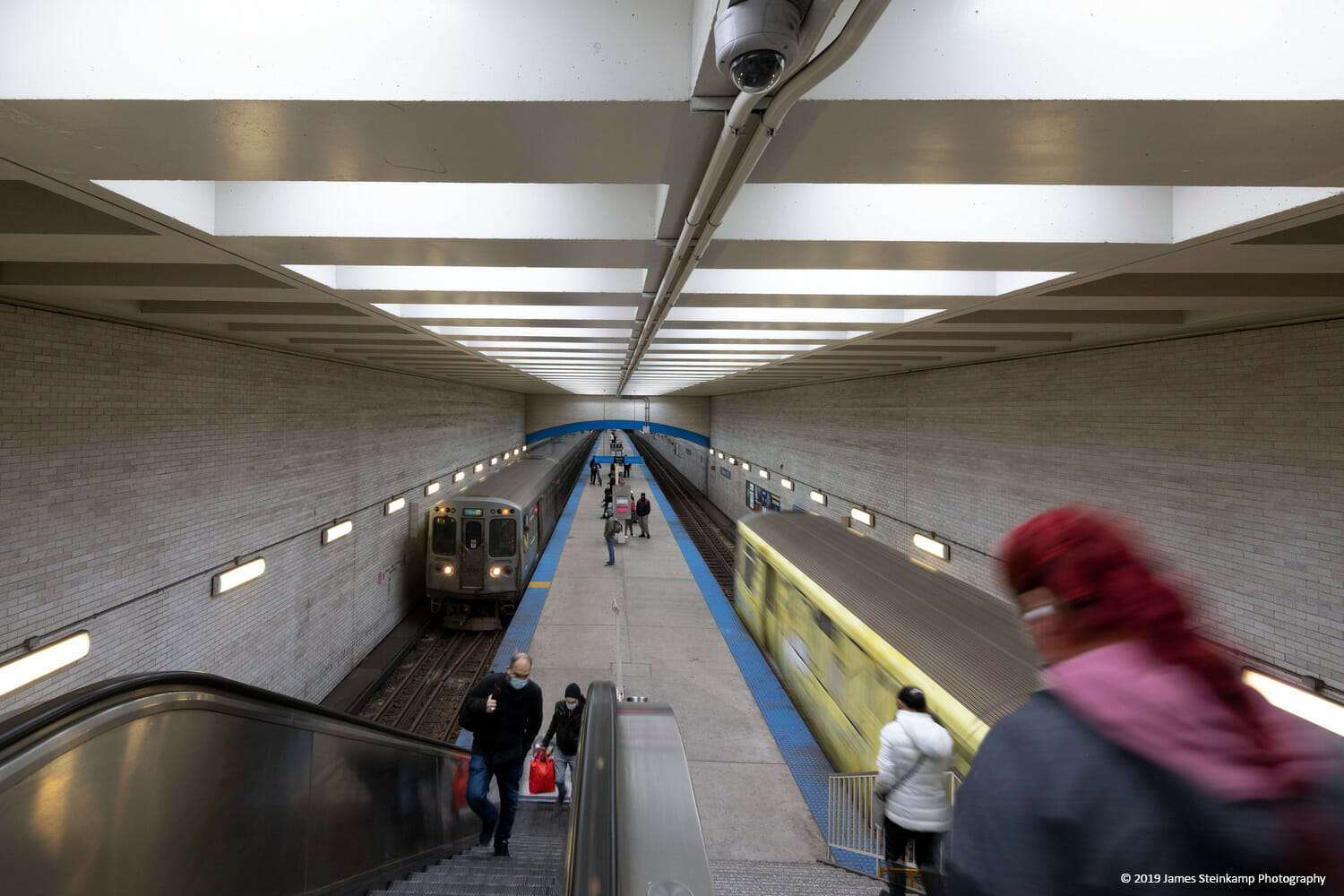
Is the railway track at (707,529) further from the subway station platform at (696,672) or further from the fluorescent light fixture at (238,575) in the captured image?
the fluorescent light fixture at (238,575)

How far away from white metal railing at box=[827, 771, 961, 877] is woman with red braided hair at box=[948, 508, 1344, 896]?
444 cm

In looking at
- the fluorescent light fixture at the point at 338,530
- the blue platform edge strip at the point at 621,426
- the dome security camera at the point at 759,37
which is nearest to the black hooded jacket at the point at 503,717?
the dome security camera at the point at 759,37

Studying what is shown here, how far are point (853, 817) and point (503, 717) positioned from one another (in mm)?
3204

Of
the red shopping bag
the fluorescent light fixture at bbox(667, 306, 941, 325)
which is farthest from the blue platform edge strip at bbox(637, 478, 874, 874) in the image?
the fluorescent light fixture at bbox(667, 306, 941, 325)

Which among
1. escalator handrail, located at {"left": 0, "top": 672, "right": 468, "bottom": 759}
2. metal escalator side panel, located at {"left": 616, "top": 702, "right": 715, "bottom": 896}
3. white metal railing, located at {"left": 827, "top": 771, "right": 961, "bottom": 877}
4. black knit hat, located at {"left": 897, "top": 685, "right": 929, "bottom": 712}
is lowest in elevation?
white metal railing, located at {"left": 827, "top": 771, "right": 961, "bottom": 877}

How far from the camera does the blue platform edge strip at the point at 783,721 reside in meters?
5.24

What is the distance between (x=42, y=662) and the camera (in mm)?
4156

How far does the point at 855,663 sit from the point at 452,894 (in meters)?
3.71

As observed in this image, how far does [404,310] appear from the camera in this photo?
15.9ft

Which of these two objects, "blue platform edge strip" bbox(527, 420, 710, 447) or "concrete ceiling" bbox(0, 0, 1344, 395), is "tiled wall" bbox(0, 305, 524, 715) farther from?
"blue platform edge strip" bbox(527, 420, 710, 447)

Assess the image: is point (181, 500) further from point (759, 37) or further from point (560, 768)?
point (759, 37)

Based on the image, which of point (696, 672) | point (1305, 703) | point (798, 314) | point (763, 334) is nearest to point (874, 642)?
point (1305, 703)

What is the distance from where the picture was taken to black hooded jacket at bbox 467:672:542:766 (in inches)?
178

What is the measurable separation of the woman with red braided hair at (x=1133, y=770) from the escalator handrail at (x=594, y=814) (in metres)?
1.39
